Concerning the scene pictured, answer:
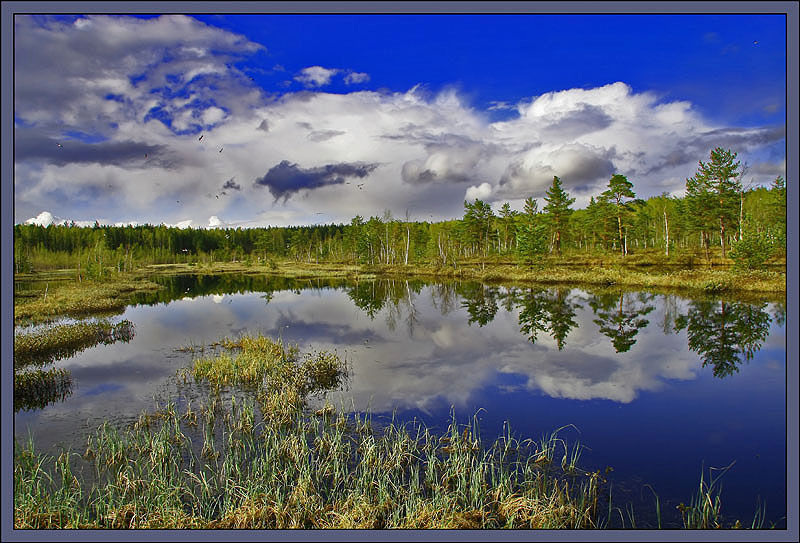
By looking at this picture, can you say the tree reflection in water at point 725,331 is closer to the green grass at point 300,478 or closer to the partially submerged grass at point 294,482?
the green grass at point 300,478

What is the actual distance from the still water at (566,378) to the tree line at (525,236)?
24.6 meters

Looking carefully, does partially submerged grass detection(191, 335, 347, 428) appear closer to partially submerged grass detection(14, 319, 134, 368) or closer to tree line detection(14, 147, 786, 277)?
partially submerged grass detection(14, 319, 134, 368)

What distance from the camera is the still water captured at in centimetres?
1116

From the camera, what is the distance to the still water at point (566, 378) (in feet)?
36.6

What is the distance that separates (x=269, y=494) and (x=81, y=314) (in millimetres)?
36975

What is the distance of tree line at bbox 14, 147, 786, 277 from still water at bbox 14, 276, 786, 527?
24552 millimetres

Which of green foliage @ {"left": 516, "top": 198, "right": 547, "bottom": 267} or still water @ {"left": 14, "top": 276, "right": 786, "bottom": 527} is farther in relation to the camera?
green foliage @ {"left": 516, "top": 198, "right": 547, "bottom": 267}

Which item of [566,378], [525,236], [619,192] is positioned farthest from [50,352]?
[619,192]

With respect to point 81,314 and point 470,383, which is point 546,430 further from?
point 81,314

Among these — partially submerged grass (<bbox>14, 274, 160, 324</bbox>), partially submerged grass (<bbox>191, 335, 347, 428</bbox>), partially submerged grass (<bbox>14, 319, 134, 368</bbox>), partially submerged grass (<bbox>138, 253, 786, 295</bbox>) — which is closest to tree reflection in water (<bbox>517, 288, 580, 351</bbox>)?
partially submerged grass (<bbox>138, 253, 786, 295</bbox>)

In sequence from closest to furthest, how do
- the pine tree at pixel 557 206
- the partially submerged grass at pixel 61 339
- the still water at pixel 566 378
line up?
the still water at pixel 566 378 → the partially submerged grass at pixel 61 339 → the pine tree at pixel 557 206

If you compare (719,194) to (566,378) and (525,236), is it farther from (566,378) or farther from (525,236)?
(566,378)

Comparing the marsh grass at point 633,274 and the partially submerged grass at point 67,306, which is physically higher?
the marsh grass at point 633,274

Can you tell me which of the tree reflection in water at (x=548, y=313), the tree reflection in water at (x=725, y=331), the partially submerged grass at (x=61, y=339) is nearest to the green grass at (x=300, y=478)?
the tree reflection in water at (x=725, y=331)
